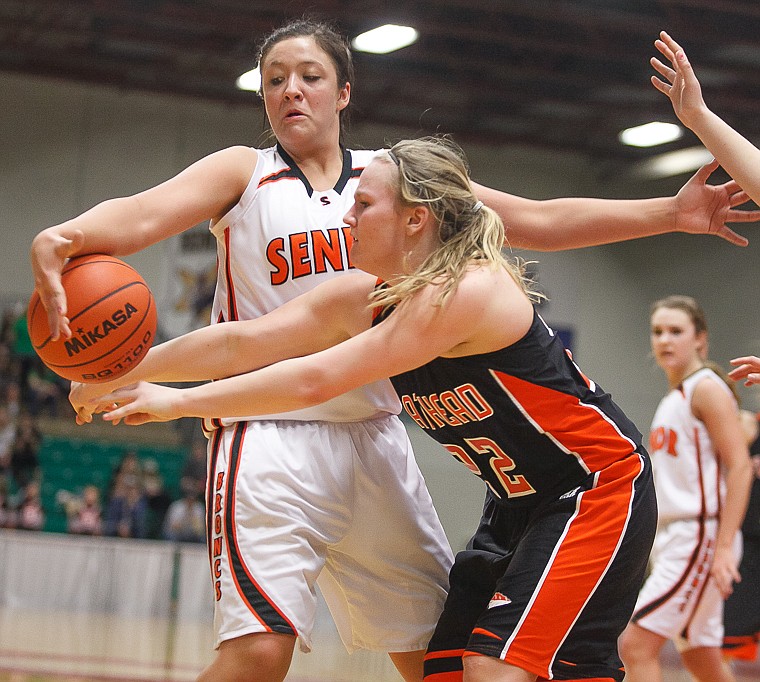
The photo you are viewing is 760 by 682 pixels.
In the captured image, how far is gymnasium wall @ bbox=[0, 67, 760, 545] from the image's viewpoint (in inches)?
647

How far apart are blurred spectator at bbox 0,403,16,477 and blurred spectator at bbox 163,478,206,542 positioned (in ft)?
7.31

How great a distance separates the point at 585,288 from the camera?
60.0 ft

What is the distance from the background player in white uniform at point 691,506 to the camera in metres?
5.53

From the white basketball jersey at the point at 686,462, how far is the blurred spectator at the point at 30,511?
9.78 meters

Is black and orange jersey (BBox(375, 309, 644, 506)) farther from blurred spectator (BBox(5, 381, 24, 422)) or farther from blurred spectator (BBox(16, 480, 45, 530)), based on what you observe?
blurred spectator (BBox(5, 381, 24, 422))

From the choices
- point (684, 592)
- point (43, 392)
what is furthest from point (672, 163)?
point (684, 592)

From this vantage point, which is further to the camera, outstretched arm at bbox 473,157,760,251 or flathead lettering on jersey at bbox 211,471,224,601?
outstretched arm at bbox 473,157,760,251

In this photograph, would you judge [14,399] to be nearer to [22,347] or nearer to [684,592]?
[22,347]

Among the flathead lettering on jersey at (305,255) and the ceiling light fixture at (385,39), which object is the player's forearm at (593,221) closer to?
the flathead lettering on jersey at (305,255)

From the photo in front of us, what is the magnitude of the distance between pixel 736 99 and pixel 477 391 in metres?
13.0

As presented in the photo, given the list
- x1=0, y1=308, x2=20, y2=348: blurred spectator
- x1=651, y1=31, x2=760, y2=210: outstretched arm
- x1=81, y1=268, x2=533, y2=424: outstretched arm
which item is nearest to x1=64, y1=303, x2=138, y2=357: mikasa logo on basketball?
x1=81, y1=268, x2=533, y2=424: outstretched arm

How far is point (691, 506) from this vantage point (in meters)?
5.82

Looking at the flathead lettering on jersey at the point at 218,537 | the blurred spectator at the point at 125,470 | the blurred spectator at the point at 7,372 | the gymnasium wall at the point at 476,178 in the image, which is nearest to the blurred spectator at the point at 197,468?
the blurred spectator at the point at 125,470

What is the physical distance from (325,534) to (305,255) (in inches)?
29.6
